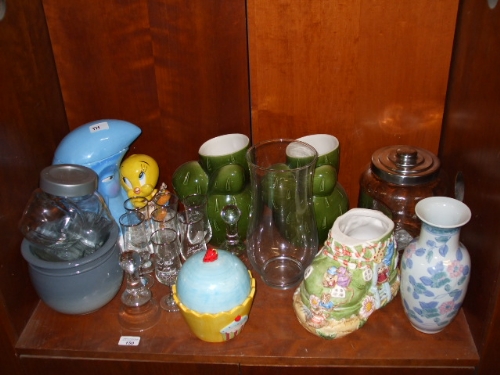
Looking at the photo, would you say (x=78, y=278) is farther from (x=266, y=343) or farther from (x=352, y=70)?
(x=352, y=70)

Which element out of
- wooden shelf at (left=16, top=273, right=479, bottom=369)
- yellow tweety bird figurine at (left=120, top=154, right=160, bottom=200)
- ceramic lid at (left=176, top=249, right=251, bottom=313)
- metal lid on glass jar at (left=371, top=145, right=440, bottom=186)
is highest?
metal lid on glass jar at (left=371, top=145, right=440, bottom=186)

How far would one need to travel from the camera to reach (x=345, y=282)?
82 centimetres

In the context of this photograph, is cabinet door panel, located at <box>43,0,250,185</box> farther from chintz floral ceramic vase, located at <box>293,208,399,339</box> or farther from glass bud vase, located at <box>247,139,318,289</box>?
chintz floral ceramic vase, located at <box>293,208,399,339</box>

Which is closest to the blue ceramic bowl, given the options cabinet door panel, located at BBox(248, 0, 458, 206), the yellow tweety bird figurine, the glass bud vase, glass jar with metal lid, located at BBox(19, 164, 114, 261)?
glass jar with metal lid, located at BBox(19, 164, 114, 261)

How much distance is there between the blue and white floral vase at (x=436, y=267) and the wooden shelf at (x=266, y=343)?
4 cm

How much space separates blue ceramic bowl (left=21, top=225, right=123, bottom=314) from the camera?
0.86 meters

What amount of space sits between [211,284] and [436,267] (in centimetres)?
33

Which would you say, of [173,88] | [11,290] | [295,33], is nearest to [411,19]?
[295,33]

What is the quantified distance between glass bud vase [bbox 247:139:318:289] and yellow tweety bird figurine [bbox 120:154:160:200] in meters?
0.19

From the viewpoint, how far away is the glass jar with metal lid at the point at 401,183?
92 centimetres

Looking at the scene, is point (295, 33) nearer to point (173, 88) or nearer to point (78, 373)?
point (173, 88)

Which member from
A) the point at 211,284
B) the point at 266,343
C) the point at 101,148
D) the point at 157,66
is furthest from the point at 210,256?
the point at 157,66

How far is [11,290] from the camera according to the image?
0.86 m

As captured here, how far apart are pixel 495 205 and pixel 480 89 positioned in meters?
0.18
